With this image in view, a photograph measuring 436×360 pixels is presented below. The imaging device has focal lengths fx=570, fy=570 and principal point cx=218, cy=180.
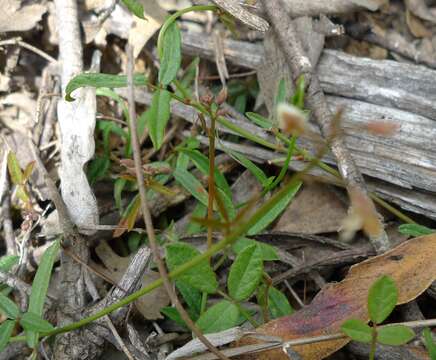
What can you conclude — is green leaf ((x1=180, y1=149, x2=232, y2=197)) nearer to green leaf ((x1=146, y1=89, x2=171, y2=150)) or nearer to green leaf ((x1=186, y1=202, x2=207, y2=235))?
green leaf ((x1=186, y1=202, x2=207, y2=235))

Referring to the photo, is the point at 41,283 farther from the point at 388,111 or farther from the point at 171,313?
the point at 388,111

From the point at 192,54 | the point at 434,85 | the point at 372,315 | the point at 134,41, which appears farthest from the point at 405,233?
the point at 134,41

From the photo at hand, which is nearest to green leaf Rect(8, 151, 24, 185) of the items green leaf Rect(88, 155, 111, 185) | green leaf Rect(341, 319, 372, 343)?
green leaf Rect(88, 155, 111, 185)

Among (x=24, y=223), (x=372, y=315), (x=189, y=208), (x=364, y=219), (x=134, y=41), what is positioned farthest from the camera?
(x=134, y=41)

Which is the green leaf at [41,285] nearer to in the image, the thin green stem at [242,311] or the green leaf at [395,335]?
the thin green stem at [242,311]

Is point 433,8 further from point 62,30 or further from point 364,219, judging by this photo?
point 364,219

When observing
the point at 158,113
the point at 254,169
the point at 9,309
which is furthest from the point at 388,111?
the point at 9,309

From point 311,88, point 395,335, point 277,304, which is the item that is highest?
point 311,88
